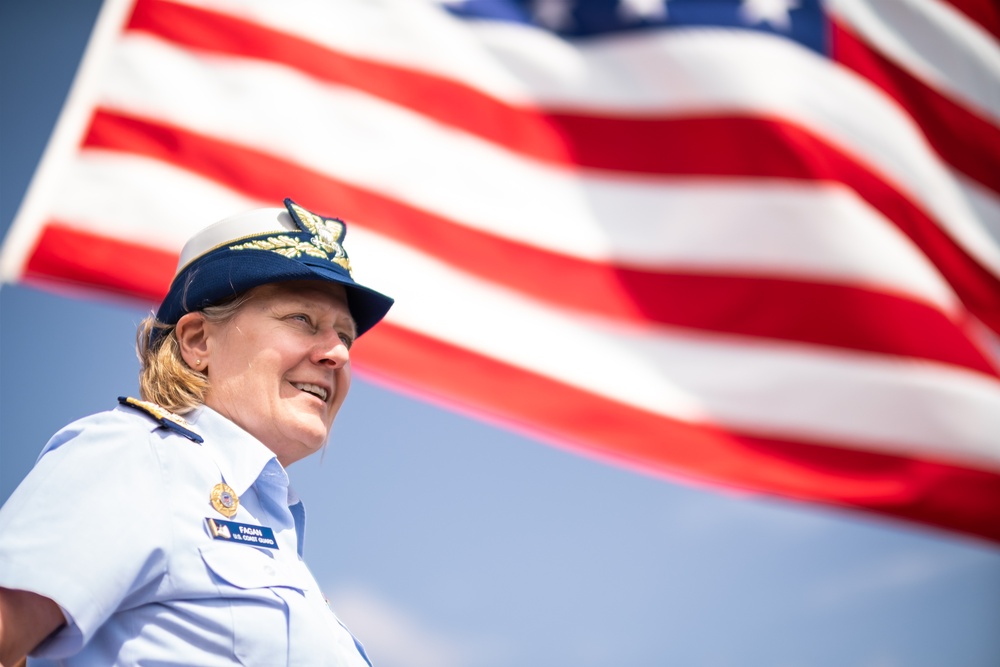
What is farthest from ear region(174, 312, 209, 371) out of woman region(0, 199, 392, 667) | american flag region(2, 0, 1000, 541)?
american flag region(2, 0, 1000, 541)

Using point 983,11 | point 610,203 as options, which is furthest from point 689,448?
point 983,11

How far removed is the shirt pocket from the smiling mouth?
0.54 metres

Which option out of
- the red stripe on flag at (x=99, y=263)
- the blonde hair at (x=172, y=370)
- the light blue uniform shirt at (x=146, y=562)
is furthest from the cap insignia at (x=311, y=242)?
the red stripe on flag at (x=99, y=263)

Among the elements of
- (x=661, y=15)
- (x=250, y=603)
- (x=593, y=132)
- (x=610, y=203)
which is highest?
(x=661, y=15)

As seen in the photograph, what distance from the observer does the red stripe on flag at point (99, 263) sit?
4.40 metres

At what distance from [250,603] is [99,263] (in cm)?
283

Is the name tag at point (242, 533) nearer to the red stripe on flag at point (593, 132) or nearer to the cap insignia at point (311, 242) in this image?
the cap insignia at point (311, 242)

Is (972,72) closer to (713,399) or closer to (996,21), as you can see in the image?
(996,21)

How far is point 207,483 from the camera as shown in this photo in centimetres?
218

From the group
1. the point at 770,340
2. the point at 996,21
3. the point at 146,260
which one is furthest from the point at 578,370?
the point at 996,21

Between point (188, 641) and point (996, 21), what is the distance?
21.5 ft

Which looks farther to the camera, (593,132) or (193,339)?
(593,132)

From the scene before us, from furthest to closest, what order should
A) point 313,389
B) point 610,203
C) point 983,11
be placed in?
point 983,11
point 610,203
point 313,389

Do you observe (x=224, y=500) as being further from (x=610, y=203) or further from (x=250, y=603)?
(x=610, y=203)
